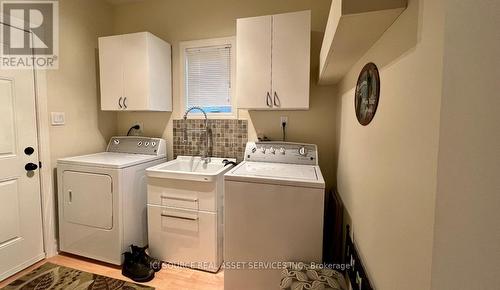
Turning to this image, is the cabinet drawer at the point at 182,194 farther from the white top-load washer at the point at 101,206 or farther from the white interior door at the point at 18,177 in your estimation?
the white interior door at the point at 18,177

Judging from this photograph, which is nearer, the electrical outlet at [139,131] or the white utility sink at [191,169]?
the white utility sink at [191,169]

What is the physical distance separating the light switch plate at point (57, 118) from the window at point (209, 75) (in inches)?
47.4

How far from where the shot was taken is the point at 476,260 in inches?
14.4

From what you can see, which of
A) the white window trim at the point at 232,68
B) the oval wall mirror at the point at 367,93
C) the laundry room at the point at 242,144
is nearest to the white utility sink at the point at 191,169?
the laundry room at the point at 242,144

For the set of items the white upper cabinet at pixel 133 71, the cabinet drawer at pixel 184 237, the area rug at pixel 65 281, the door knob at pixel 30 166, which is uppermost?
the white upper cabinet at pixel 133 71

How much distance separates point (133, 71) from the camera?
95.0 inches

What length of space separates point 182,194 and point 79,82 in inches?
68.1

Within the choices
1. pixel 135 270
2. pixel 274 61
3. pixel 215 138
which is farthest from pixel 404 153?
pixel 135 270

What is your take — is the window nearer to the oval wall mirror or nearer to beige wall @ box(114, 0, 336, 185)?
beige wall @ box(114, 0, 336, 185)

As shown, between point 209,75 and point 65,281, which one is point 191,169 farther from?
point 65,281

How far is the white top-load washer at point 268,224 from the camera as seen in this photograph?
161 cm

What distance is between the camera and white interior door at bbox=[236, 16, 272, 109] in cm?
205

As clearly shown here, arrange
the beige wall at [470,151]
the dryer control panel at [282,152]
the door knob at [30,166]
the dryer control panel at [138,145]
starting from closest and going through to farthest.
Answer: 1. the beige wall at [470,151]
2. the door knob at [30,166]
3. the dryer control panel at [282,152]
4. the dryer control panel at [138,145]

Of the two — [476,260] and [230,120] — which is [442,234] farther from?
[230,120]
